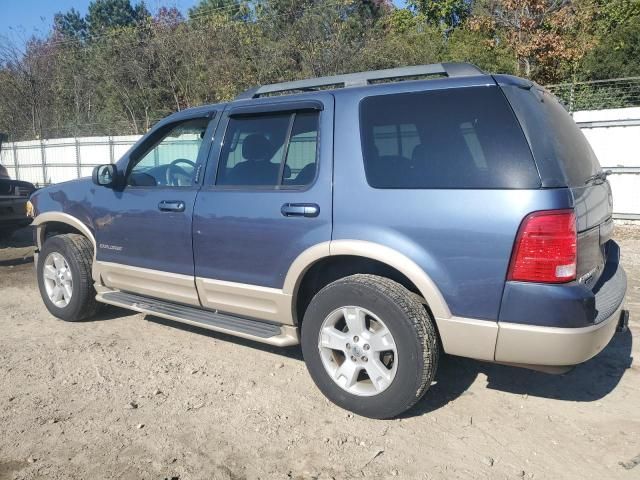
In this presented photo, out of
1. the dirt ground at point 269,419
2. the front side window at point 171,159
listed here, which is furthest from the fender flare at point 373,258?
the front side window at point 171,159

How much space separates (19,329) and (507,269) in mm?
4256

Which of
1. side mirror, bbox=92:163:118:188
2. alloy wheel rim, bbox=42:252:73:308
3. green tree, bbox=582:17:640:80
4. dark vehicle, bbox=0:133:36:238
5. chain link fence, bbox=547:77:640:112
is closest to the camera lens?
side mirror, bbox=92:163:118:188

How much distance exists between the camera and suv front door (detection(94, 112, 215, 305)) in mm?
4180

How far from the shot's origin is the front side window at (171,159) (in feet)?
14.3

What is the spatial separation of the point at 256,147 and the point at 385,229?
1.28 meters

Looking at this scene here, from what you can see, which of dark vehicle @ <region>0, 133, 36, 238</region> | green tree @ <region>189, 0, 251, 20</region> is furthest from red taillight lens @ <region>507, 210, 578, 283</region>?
green tree @ <region>189, 0, 251, 20</region>

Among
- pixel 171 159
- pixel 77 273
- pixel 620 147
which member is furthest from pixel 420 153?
pixel 620 147

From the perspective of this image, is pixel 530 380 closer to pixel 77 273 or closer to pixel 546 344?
pixel 546 344

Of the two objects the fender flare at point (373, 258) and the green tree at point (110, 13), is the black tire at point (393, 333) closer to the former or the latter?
the fender flare at point (373, 258)

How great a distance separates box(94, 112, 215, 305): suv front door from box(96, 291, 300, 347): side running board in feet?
0.30

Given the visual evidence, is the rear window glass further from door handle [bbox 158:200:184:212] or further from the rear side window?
door handle [bbox 158:200:184:212]

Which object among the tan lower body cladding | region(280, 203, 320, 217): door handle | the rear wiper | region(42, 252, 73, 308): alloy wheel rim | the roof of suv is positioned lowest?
region(42, 252, 73, 308): alloy wheel rim

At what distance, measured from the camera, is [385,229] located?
3.20 meters

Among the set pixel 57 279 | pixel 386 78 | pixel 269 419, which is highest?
pixel 386 78
